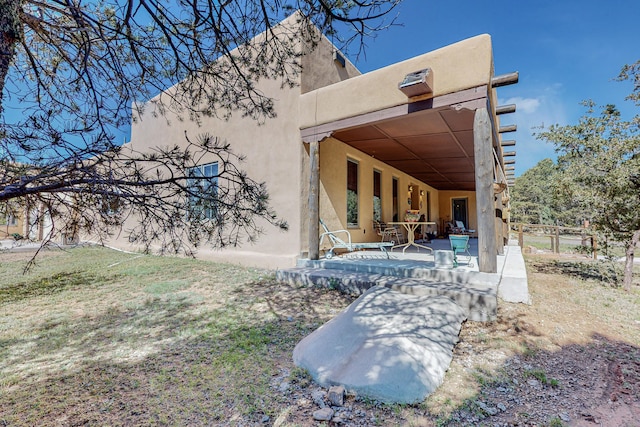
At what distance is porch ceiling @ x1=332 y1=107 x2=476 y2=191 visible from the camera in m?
5.50

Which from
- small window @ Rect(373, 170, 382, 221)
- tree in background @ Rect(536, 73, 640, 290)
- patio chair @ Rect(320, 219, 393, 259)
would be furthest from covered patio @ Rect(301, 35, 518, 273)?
tree in background @ Rect(536, 73, 640, 290)

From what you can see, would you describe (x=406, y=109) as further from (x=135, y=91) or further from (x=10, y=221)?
(x=10, y=221)

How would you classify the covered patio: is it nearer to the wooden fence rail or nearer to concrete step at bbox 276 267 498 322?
concrete step at bbox 276 267 498 322

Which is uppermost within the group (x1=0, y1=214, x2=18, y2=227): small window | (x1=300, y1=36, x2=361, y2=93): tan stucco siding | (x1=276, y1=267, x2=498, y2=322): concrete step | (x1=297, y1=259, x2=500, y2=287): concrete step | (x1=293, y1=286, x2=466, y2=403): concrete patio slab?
(x1=300, y1=36, x2=361, y2=93): tan stucco siding

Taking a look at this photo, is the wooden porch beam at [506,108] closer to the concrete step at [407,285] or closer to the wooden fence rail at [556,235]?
the wooden fence rail at [556,235]

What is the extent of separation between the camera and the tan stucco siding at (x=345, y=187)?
6875mm

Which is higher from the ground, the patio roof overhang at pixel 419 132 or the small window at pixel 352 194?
the patio roof overhang at pixel 419 132

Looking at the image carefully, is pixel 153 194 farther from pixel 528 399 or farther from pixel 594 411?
pixel 594 411

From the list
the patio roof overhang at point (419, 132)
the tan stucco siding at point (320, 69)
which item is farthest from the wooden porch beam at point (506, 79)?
the tan stucco siding at point (320, 69)

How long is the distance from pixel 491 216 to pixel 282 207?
4.01 m

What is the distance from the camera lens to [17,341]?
129 inches

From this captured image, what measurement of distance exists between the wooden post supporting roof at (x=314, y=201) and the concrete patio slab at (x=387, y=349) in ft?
8.05

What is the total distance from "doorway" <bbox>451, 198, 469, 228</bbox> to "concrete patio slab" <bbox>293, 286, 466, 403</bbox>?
1391 centimetres

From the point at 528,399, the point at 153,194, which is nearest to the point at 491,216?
the point at 528,399
